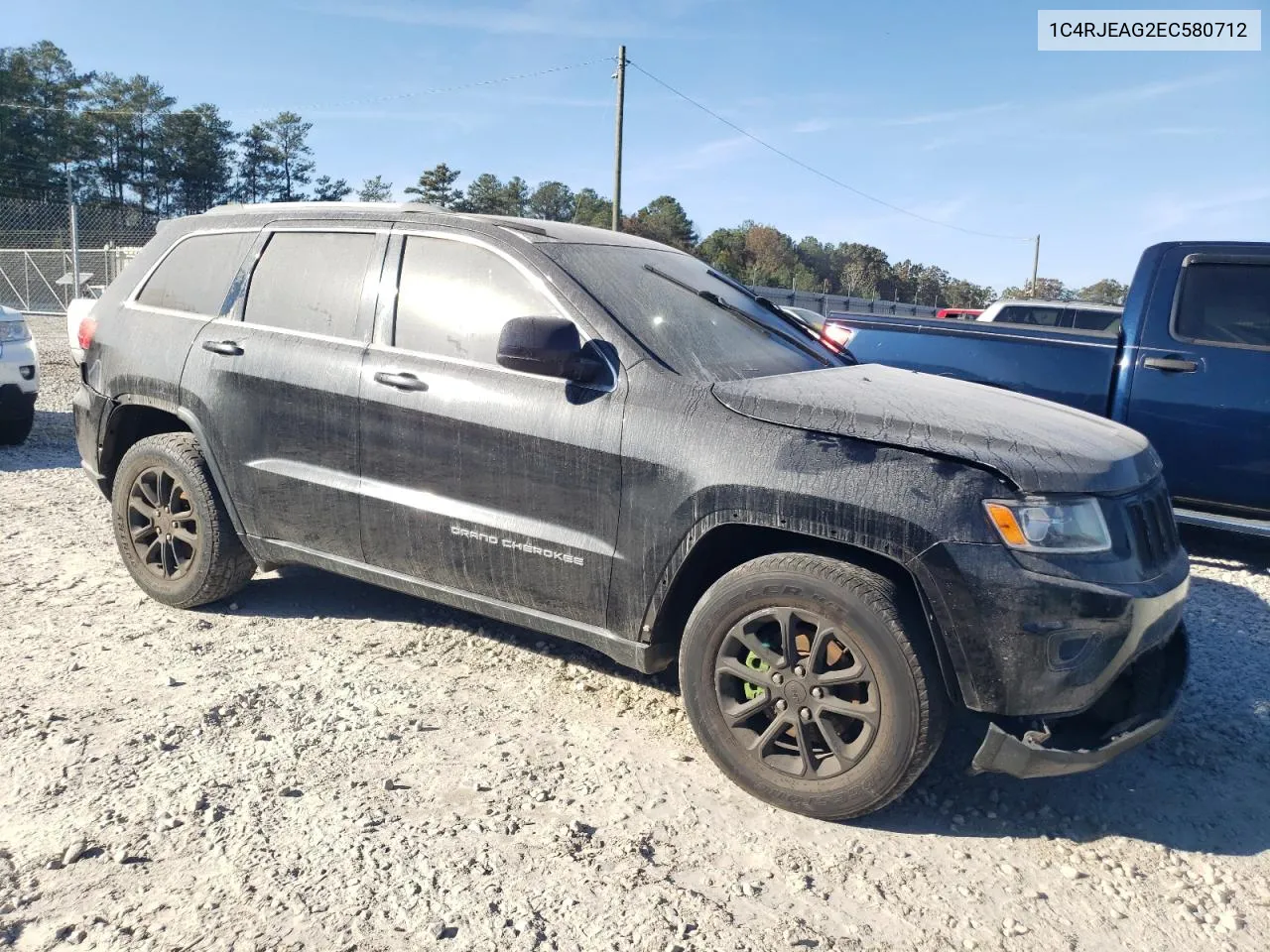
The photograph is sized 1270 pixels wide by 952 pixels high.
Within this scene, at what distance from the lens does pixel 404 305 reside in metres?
3.68

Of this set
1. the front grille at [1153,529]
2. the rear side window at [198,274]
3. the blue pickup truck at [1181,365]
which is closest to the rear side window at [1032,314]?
the blue pickup truck at [1181,365]

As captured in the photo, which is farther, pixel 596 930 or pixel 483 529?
pixel 483 529

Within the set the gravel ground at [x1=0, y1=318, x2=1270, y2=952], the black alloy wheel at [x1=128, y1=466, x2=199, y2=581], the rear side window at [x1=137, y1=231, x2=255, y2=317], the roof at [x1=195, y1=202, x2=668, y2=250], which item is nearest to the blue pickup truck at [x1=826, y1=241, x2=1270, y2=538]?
the gravel ground at [x1=0, y1=318, x2=1270, y2=952]

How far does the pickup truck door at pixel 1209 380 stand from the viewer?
5449 mm

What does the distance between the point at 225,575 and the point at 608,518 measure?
6.82ft

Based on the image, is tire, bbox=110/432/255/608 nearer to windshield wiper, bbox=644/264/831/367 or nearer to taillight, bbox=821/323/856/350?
windshield wiper, bbox=644/264/831/367

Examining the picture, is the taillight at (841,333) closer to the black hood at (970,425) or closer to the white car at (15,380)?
the black hood at (970,425)

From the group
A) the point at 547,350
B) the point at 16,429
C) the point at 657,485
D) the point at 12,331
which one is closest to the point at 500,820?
the point at 657,485

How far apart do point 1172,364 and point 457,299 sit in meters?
4.41

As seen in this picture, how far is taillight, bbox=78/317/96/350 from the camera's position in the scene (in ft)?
14.8

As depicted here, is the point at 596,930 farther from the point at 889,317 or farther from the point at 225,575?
the point at 889,317

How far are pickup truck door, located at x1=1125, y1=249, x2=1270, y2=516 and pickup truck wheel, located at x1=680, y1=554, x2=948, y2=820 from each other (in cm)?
378

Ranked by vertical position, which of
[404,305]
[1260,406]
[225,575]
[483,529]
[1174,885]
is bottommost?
[1174,885]

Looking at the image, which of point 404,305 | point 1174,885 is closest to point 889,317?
point 404,305
